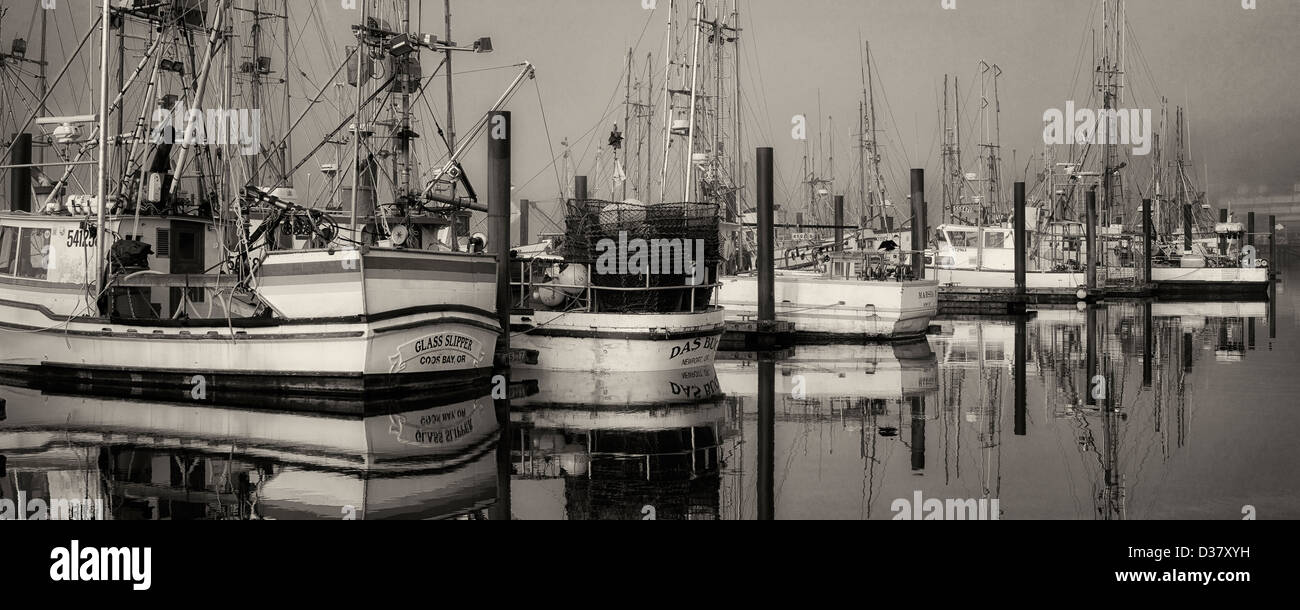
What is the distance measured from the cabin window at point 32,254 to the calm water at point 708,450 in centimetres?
281

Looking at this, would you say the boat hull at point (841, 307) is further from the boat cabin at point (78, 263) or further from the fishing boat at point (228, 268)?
the boat cabin at point (78, 263)

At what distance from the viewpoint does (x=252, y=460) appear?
45.1 feet

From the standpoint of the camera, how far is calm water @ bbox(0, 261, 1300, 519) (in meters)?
11.5

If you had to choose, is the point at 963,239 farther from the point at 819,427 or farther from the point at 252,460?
the point at 252,460

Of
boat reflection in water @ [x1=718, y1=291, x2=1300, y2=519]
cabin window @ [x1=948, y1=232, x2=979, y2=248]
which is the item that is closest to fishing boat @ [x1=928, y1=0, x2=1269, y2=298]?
cabin window @ [x1=948, y1=232, x2=979, y2=248]

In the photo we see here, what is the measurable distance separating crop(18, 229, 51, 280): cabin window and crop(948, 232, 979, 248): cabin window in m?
46.7

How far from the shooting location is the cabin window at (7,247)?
23.4m

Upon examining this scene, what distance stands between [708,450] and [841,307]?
21346 millimetres

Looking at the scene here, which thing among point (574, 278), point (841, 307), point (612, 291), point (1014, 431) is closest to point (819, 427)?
point (1014, 431)

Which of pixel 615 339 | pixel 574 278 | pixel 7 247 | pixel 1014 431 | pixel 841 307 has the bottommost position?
pixel 1014 431

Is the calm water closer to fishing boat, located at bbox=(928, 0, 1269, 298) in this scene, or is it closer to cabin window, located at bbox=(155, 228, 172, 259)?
cabin window, located at bbox=(155, 228, 172, 259)

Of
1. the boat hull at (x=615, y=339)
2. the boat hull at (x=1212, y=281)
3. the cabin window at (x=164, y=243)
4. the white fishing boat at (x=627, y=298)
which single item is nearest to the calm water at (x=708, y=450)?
the boat hull at (x=615, y=339)
